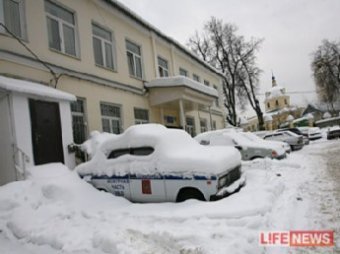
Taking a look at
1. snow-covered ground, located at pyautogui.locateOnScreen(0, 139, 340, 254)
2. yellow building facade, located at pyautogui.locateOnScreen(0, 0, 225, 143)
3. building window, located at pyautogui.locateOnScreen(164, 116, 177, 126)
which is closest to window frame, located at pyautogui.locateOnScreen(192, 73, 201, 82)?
yellow building facade, located at pyautogui.locateOnScreen(0, 0, 225, 143)

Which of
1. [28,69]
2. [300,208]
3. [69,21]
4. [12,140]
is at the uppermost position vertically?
[69,21]

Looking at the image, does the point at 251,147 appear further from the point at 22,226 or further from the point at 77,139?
the point at 22,226

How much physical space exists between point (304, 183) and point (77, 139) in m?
7.52

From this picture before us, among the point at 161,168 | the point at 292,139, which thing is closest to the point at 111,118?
the point at 161,168

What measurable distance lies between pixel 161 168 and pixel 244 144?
7193mm

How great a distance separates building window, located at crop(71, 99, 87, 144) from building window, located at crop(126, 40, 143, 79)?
4315 millimetres

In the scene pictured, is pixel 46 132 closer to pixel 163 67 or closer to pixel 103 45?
pixel 103 45

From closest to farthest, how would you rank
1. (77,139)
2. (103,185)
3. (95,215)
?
(95,215)
(103,185)
(77,139)

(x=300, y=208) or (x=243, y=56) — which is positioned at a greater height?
(x=243, y=56)

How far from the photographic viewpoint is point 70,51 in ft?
36.8

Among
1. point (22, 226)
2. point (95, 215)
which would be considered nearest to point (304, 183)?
point (95, 215)

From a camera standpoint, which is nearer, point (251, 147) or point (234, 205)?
point (234, 205)

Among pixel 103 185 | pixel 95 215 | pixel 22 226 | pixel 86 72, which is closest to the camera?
pixel 22 226

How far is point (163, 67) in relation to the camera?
1825cm
